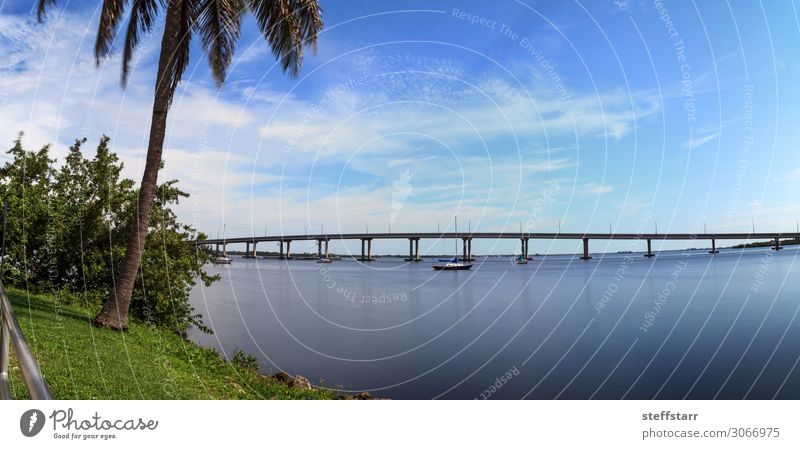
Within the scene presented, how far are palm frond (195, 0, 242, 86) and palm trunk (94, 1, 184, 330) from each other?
2.35 ft

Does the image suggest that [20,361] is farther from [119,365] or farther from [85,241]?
[85,241]

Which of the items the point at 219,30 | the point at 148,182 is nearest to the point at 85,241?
the point at 148,182

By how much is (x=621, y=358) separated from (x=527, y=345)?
3.76 meters

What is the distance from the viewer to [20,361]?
2441mm

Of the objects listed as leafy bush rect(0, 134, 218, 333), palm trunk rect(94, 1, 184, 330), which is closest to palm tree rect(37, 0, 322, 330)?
palm trunk rect(94, 1, 184, 330)

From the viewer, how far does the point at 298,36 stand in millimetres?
12477

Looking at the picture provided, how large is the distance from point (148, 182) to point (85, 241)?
553cm

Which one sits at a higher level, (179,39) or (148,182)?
(179,39)

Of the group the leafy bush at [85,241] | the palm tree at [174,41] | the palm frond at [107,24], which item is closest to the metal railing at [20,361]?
the palm tree at [174,41]

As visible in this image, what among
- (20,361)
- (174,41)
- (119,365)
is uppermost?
(174,41)

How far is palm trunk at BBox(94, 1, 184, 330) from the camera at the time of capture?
11258 mm

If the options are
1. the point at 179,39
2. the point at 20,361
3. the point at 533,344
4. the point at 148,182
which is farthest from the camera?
the point at 533,344

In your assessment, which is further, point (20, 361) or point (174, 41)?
point (174, 41)

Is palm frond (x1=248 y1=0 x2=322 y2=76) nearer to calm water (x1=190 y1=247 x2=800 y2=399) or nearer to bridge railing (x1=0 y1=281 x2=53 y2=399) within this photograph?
calm water (x1=190 y1=247 x2=800 y2=399)
